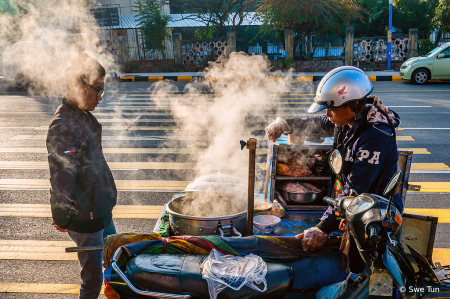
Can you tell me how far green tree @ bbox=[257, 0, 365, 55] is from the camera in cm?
1827

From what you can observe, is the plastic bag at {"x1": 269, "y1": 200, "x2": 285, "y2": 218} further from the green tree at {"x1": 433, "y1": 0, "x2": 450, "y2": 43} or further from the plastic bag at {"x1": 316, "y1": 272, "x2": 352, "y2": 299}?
the green tree at {"x1": 433, "y1": 0, "x2": 450, "y2": 43}

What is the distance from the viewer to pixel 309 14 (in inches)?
727

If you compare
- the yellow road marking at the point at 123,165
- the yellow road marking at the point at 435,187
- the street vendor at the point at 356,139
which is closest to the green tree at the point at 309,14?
the yellow road marking at the point at 123,165

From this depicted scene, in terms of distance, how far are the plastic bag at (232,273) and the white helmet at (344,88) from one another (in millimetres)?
1261

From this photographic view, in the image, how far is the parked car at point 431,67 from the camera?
13914mm

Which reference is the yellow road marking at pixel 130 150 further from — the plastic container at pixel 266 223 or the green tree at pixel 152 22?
the green tree at pixel 152 22

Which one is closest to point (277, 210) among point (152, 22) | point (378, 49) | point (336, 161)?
point (336, 161)

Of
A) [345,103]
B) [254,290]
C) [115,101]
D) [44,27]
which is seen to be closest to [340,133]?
[345,103]

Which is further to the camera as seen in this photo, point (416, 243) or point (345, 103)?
point (416, 243)

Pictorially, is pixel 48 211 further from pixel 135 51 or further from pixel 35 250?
pixel 135 51

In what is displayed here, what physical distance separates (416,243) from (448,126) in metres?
7.07

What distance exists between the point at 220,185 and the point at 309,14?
1767 cm

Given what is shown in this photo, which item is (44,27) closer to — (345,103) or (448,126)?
(345,103)

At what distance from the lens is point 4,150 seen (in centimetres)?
765
